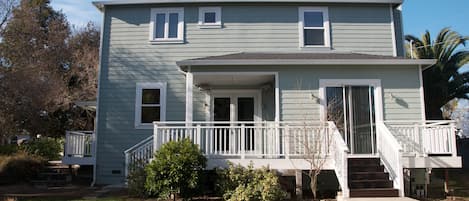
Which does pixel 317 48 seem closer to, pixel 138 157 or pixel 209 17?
pixel 209 17

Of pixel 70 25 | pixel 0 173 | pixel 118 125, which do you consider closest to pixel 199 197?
pixel 118 125

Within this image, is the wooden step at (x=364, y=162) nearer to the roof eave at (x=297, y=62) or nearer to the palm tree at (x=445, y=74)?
the roof eave at (x=297, y=62)

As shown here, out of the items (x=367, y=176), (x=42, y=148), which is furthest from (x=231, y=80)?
(x=42, y=148)

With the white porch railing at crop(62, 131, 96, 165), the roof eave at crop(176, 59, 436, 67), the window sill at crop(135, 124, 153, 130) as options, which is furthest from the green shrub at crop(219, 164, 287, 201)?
the white porch railing at crop(62, 131, 96, 165)

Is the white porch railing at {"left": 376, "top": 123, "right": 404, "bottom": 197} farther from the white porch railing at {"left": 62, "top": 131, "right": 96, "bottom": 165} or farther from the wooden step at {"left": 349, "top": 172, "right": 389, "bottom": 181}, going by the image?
the white porch railing at {"left": 62, "top": 131, "right": 96, "bottom": 165}

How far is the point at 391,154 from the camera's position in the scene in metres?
9.41

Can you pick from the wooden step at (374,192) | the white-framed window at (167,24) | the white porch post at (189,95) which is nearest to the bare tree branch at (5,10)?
the white-framed window at (167,24)

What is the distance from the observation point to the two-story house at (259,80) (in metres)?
10.5

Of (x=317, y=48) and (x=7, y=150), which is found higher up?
(x=317, y=48)

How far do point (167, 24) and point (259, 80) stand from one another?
4184mm

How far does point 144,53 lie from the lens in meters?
13.7

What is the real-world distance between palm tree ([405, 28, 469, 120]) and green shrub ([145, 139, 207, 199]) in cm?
1430

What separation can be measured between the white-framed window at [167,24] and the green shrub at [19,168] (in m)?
6.84

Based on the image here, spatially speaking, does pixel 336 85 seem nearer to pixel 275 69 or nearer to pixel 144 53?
pixel 275 69
